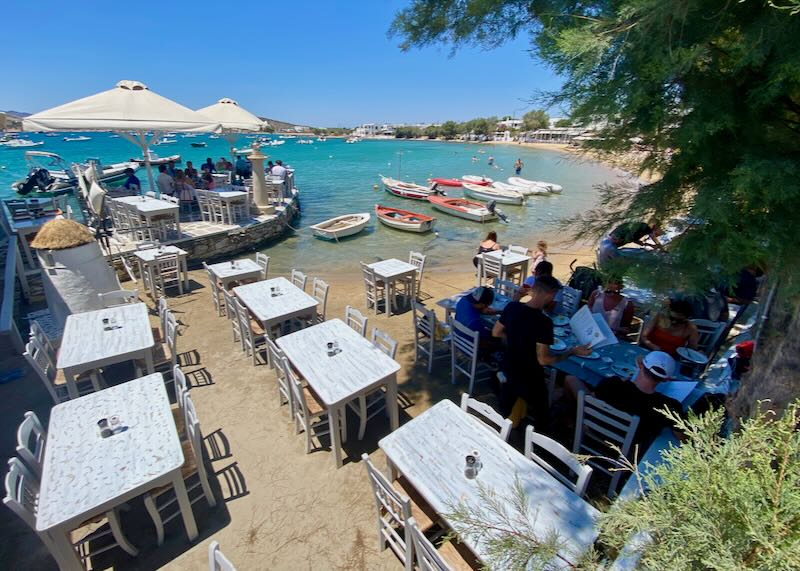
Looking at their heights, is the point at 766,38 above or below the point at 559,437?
above

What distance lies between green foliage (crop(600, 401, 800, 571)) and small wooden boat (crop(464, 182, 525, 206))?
21.9 m

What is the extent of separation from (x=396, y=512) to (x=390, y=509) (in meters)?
0.05

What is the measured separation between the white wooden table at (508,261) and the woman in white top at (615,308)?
8.54ft

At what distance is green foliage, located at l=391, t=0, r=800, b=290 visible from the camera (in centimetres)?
148

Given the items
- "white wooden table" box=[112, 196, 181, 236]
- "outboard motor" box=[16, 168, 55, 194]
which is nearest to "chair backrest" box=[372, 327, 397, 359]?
"white wooden table" box=[112, 196, 181, 236]

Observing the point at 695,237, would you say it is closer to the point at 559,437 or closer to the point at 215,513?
the point at 559,437

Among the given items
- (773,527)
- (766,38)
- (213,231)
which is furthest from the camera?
(213,231)

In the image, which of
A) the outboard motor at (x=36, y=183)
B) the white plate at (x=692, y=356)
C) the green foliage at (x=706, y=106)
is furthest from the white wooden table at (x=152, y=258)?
the outboard motor at (x=36, y=183)

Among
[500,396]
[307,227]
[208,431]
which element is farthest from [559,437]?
[307,227]

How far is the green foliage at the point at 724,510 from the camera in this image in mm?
1086

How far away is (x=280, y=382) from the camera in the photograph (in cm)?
437

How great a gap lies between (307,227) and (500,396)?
1349 cm

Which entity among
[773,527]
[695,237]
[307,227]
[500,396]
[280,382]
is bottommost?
[307,227]

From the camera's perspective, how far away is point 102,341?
4246mm
